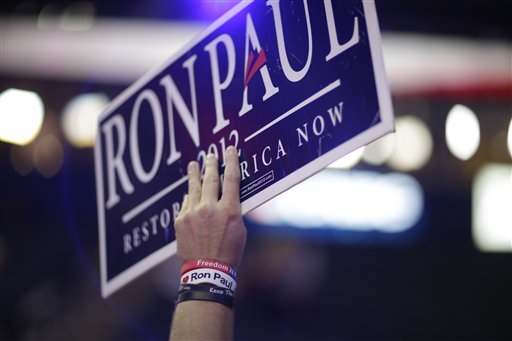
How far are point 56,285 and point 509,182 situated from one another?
607cm

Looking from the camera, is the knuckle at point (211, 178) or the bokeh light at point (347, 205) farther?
the bokeh light at point (347, 205)

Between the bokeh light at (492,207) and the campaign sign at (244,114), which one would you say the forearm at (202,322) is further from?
the bokeh light at (492,207)

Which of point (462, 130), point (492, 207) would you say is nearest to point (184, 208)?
point (492, 207)

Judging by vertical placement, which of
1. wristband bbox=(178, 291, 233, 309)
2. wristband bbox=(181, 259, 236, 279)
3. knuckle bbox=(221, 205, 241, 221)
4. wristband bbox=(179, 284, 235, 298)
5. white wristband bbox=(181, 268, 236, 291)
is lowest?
wristband bbox=(178, 291, 233, 309)

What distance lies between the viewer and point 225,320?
1.44 metres

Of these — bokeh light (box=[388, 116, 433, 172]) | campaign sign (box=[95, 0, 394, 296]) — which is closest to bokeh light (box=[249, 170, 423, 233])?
bokeh light (box=[388, 116, 433, 172])

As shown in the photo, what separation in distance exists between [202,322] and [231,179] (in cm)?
32

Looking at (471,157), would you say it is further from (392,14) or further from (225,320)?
(225,320)

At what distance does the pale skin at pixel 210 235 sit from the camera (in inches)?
56.4

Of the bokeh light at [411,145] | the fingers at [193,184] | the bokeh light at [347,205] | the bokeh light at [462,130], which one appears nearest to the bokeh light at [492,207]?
the bokeh light at [462,130]

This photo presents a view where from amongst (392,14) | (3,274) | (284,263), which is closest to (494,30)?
(392,14)

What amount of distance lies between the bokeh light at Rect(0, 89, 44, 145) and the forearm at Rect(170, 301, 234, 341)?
275 inches

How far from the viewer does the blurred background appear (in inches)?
327

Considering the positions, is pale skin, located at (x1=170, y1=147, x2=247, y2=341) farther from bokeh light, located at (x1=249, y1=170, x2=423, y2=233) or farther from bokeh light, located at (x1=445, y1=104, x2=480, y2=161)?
bokeh light, located at (x1=445, y1=104, x2=480, y2=161)
